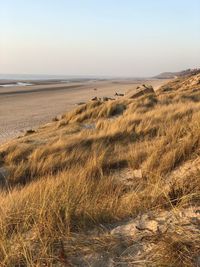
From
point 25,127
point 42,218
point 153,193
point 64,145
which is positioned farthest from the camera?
point 25,127

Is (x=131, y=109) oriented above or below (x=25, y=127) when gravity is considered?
above

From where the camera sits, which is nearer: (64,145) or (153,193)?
(153,193)

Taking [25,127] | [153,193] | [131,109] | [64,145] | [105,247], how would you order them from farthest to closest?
[25,127], [131,109], [64,145], [153,193], [105,247]

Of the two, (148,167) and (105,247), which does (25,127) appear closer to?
(148,167)

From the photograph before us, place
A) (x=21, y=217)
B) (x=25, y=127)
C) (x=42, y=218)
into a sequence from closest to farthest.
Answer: (x=42, y=218), (x=21, y=217), (x=25, y=127)

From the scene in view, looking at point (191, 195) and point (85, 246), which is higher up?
point (191, 195)

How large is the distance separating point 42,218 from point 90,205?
57 centimetres

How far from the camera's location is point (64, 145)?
861 cm

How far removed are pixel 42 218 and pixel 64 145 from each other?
557 centimetres

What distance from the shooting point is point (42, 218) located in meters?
3.06

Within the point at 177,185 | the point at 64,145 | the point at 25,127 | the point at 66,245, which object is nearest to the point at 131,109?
the point at 64,145

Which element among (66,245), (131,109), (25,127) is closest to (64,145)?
(131,109)

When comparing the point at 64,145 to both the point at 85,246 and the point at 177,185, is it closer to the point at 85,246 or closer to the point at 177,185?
the point at 177,185

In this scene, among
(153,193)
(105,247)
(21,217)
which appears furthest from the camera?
(153,193)
